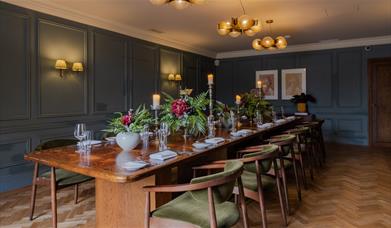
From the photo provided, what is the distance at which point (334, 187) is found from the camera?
3.66 meters

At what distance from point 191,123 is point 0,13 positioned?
2771 millimetres

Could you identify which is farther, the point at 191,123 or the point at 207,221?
the point at 191,123

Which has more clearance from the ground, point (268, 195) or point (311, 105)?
point (311, 105)

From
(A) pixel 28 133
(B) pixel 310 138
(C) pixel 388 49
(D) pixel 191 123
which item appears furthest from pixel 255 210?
(C) pixel 388 49

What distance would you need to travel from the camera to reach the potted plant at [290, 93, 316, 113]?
699 cm

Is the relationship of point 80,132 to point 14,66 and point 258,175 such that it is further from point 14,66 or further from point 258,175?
point 14,66

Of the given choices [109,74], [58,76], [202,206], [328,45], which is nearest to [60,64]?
[58,76]

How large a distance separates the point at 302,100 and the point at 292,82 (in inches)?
27.3

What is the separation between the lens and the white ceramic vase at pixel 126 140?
228cm

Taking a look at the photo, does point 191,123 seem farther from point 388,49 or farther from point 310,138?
point 388,49

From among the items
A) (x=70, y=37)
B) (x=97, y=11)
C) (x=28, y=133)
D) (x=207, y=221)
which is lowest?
(x=207, y=221)

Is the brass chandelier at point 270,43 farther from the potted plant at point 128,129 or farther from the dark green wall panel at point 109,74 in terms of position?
the potted plant at point 128,129

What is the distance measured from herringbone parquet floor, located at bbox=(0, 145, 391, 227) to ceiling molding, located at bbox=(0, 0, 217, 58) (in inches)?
95.2

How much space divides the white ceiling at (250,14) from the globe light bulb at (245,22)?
403 millimetres
